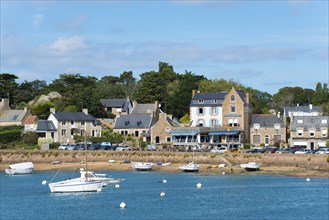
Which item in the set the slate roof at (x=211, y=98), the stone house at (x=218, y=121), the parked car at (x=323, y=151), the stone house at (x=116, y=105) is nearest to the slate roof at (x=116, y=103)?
the stone house at (x=116, y=105)

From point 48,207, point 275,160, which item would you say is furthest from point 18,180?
point 275,160

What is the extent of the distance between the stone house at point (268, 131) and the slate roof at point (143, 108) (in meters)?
20.3

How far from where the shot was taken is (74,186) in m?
65.6

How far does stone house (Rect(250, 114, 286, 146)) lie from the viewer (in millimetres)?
99562

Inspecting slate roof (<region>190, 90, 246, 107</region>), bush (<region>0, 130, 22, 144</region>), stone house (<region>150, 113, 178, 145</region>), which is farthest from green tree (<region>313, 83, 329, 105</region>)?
bush (<region>0, 130, 22, 144</region>)

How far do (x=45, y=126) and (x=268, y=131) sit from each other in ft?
104

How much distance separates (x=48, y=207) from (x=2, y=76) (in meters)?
79.2

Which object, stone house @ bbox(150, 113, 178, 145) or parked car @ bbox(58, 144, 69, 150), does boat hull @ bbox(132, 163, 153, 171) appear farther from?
parked car @ bbox(58, 144, 69, 150)

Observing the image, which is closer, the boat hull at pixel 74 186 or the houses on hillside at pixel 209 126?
the boat hull at pixel 74 186

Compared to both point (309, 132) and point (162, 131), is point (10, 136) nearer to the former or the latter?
point (162, 131)

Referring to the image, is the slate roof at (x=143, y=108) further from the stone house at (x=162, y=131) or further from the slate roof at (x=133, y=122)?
the stone house at (x=162, y=131)

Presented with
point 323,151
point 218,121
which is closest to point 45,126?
point 218,121

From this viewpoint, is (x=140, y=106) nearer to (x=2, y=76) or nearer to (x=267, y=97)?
(x=2, y=76)

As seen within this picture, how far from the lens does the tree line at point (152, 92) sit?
119 m
